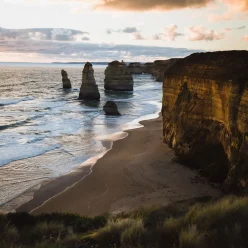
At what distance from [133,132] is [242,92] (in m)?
15.6

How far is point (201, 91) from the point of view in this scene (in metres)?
16.4

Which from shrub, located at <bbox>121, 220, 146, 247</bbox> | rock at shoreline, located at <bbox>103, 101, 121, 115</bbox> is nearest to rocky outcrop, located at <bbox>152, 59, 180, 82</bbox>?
rock at shoreline, located at <bbox>103, 101, 121, 115</bbox>

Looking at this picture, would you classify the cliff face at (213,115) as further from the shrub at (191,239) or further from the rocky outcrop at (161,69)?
the rocky outcrop at (161,69)

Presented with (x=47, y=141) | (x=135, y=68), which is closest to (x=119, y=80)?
(x=47, y=141)

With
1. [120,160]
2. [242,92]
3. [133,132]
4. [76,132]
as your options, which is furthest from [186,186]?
[76,132]

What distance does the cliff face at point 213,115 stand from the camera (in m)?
12.2

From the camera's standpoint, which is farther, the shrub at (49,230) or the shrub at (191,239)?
the shrub at (49,230)

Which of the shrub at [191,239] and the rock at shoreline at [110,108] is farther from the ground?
the shrub at [191,239]

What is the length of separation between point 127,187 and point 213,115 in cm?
515

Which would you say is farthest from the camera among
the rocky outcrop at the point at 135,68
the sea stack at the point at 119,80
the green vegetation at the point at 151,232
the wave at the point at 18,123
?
the rocky outcrop at the point at 135,68

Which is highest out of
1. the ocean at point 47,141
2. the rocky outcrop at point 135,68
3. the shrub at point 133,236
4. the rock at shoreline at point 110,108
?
the rocky outcrop at point 135,68

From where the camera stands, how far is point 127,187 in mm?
14352

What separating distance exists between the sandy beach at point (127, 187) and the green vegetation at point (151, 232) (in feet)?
12.9

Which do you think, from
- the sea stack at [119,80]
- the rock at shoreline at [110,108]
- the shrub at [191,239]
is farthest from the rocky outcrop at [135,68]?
the shrub at [191,239]
